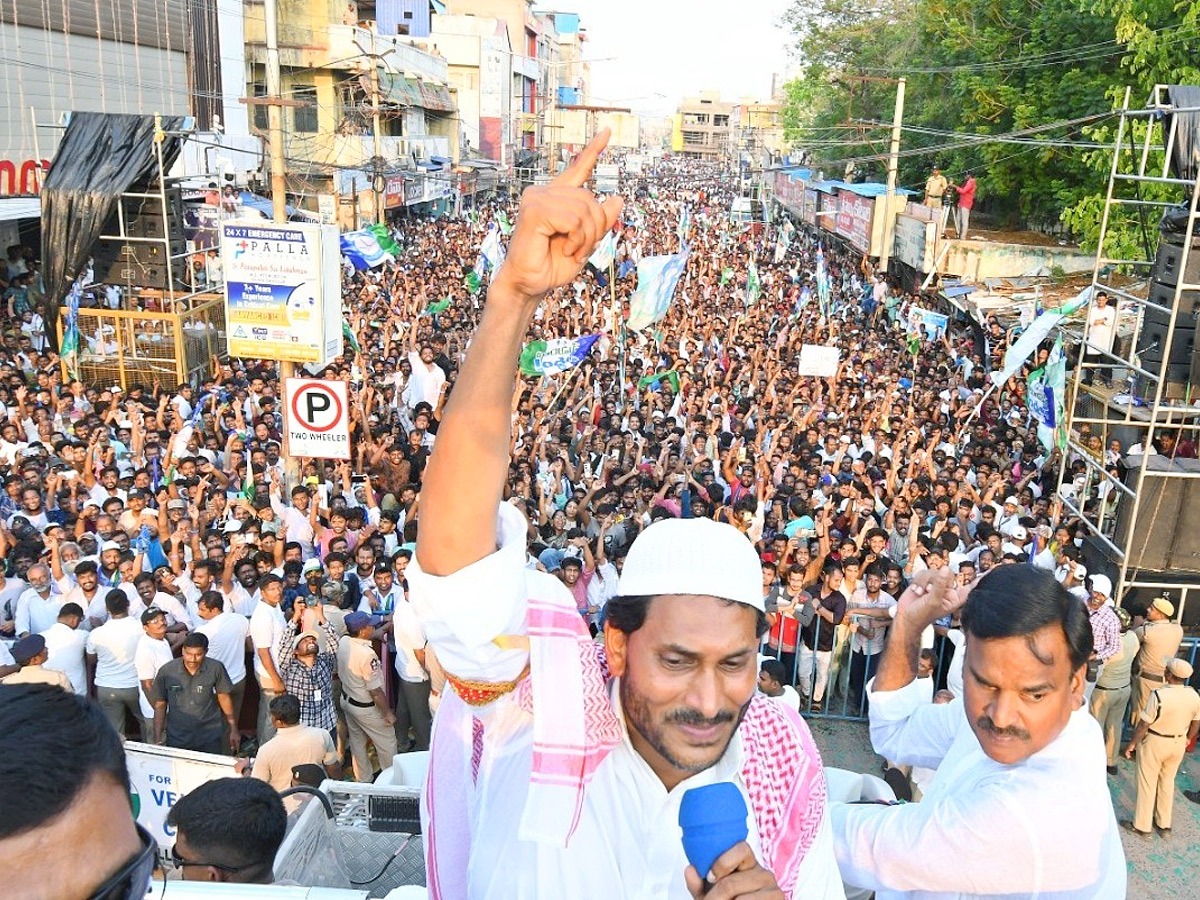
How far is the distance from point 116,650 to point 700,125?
5367 inches

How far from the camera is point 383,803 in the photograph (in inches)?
137

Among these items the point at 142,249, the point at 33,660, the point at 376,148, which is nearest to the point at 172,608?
the point at 33,660

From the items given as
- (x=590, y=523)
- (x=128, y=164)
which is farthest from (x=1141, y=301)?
(x=128, y=164)

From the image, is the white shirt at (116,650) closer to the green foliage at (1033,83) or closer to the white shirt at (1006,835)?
the white shirt at (1006,835)

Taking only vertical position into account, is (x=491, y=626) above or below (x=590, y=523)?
above

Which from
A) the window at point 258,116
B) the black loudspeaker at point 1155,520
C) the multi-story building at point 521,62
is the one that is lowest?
the black loudspeaker at point 1155,520

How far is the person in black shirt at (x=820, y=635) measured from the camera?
670 cm

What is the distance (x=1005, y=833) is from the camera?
2025 millimetres

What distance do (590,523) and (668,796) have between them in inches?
254

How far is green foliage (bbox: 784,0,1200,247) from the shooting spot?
16.1m

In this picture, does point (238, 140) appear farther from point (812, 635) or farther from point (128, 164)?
point (812, 635)

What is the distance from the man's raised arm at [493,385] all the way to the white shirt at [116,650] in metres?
5.03

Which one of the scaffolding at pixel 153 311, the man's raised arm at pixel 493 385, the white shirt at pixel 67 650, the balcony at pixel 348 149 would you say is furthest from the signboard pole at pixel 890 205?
→ the man's raised arm at pixel 493 385

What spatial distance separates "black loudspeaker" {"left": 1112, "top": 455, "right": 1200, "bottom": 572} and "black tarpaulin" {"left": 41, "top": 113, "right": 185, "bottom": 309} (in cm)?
1317
